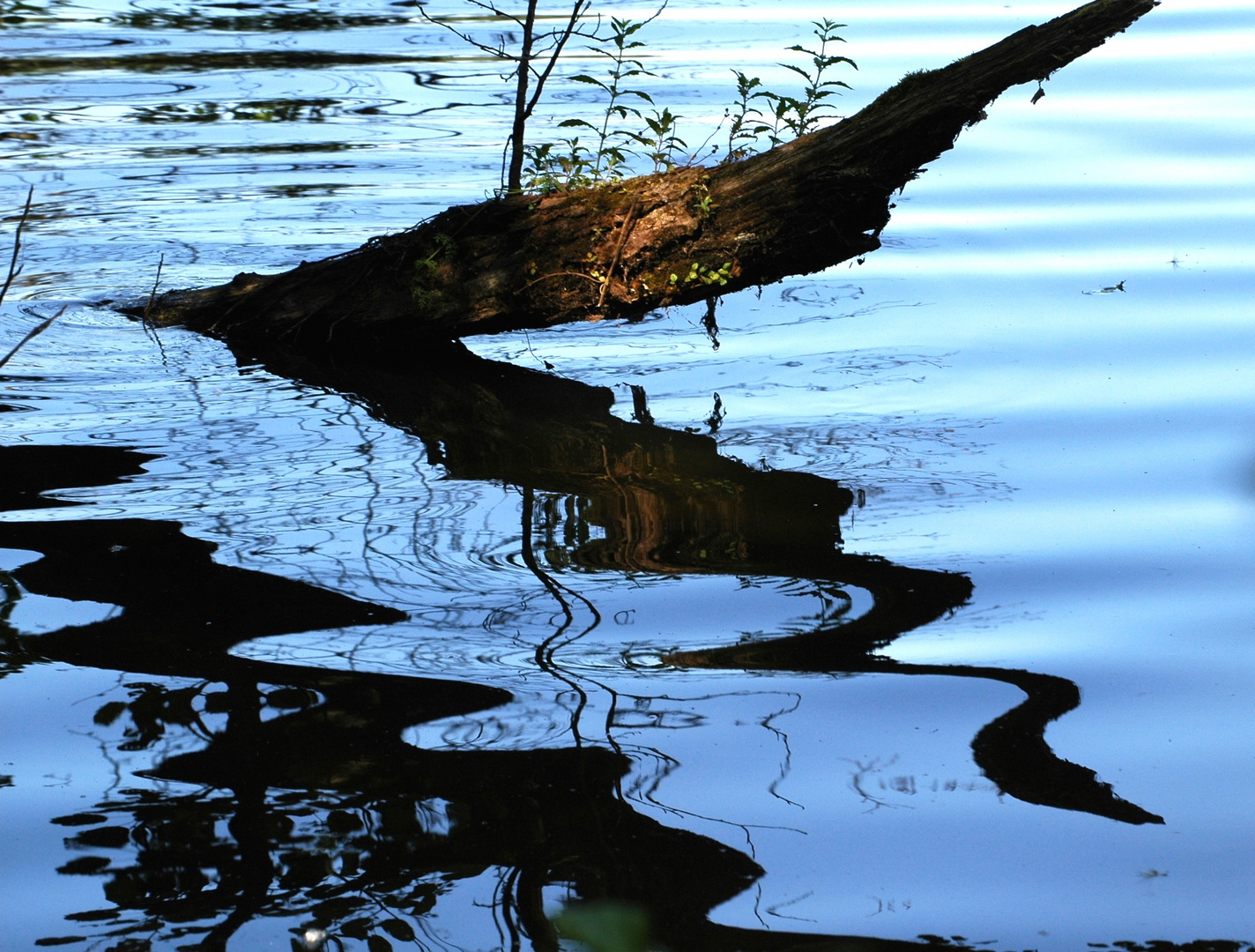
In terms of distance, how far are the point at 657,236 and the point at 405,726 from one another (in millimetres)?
2522

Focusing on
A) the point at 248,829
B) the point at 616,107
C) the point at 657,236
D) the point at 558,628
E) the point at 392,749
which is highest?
the point at 616,107

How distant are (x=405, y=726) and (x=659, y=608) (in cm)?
77

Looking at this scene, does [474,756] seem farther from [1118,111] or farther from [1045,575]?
[1118,111]

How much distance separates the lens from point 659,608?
3422mm

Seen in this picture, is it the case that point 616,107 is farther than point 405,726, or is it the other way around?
point 616,107

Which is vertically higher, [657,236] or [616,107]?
[616,107]

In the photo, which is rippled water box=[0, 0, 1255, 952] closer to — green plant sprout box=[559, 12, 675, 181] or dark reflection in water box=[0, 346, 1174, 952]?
dark reflection in water box=[0, 346, 1174, 952]

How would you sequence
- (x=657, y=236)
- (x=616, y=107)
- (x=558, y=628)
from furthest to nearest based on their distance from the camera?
(x=616, y=107) → (x=657, y=236) → (x=558, y=628)

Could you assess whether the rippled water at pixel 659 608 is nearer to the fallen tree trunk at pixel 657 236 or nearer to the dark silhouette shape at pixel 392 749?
the dark silhouette shape at pixel 392 749

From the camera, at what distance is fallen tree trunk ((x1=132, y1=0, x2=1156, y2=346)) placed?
4586 millimetres

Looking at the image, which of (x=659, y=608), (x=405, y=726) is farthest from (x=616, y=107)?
(x=405, y=726)

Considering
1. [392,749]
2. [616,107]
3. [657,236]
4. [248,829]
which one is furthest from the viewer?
[616,107]

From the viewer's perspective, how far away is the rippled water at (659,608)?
251cm

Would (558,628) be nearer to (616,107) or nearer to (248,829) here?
(248,829)
